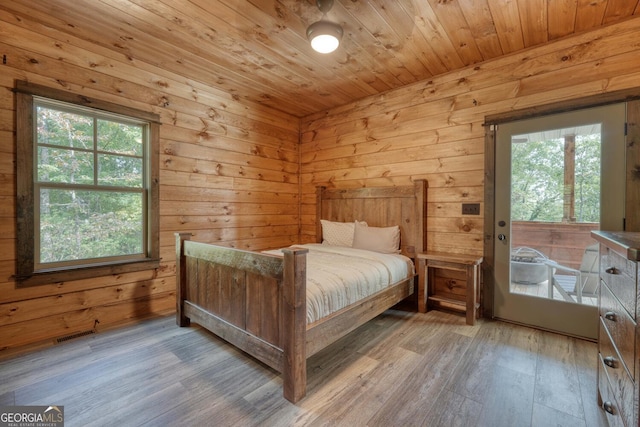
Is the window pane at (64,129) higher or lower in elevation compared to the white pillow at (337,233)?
higher

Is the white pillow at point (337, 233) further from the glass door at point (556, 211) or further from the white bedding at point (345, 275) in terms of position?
the glass door at point (556, 211)

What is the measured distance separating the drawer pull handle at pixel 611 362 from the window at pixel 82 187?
138 inches

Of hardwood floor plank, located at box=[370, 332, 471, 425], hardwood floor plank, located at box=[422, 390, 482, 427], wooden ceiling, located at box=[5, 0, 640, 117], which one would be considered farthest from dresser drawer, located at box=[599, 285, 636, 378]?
wooden ceiling, located at box=[5, 0, 640, 117]

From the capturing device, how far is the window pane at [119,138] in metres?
2.64

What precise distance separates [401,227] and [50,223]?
3468mm

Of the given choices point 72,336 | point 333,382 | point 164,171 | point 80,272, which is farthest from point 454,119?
point 72,336

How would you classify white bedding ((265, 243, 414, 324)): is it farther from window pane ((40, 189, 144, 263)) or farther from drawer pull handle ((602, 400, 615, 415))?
window pane ((40, 189, 144, 263))

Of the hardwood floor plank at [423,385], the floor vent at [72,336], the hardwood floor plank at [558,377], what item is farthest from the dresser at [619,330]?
the floor vent at [72,336]

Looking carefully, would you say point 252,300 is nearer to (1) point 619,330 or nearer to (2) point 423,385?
(2) point 423,385

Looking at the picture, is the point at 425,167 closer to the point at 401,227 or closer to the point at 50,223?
the point at 401,227

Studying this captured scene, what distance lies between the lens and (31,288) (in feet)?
7.34

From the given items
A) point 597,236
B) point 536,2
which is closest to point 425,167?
point 536,2

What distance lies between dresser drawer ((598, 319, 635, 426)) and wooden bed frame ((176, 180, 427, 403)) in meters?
1.42

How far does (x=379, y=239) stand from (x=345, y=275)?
121cm
